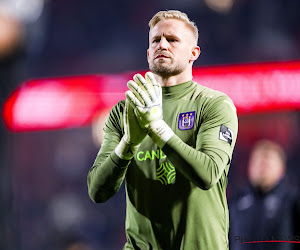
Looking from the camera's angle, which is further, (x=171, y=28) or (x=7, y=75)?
(x=171, y=28)

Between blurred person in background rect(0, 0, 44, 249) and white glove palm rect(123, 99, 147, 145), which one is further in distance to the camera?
white glove palm rect(123, 99, 147, 145)

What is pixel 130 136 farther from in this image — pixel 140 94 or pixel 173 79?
pixel 173 79

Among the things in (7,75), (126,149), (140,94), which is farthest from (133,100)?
(7,75)

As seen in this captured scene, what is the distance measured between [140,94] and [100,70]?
5131mm

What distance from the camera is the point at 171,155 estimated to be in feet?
6.24

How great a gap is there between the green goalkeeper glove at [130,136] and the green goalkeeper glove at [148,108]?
57 millimetres

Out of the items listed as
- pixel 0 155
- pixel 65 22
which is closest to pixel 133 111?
pixel 0 155

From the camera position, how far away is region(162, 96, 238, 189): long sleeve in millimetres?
1885

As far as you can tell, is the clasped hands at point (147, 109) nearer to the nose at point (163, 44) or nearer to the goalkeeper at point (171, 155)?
the goalkeeper at point (171, 155)

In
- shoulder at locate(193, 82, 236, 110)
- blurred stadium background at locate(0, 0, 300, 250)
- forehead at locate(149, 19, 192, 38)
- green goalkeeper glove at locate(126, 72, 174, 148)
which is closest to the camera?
green goalkeeper glove at locate(126, 72, 174, 148)

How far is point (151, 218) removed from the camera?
2.14 m

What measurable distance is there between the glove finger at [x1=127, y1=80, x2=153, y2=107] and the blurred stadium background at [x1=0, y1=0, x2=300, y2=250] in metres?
4.26

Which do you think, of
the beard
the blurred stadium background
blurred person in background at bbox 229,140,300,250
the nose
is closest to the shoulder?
the beard

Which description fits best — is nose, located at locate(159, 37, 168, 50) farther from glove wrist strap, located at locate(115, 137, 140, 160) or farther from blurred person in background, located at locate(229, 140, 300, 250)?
blurred person in background, located at locate(229, 140, 300, 250)
